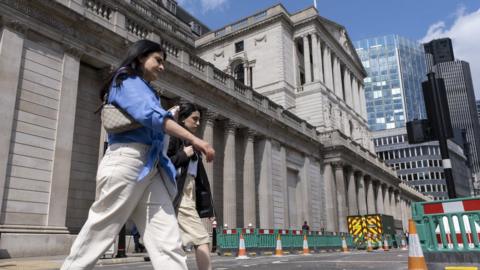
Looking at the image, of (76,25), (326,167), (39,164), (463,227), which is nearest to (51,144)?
(39,164)

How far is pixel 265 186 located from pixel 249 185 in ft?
5.05

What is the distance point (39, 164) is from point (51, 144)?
805mm

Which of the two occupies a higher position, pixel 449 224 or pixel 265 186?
pixel 265 186

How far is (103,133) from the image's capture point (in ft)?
49.3

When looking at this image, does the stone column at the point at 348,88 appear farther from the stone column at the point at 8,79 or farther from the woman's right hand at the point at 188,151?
the woman's right hand at the point at 188,151

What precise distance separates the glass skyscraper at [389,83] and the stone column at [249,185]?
128 metres

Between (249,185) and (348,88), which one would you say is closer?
(249,185)

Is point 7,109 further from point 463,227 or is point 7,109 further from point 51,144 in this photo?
point 463,227

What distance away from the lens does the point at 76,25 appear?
49.0 ft

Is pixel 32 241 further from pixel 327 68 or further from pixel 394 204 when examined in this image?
pixel 394 204

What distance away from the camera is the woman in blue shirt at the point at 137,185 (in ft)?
8.75

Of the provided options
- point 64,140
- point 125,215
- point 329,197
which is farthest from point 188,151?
point 329,197

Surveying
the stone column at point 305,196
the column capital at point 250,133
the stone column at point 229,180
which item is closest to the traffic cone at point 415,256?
the stone column at point 229,180

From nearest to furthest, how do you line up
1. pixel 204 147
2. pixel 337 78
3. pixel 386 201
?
pixel 204 147
pixel 337 78
pixel 386 201
